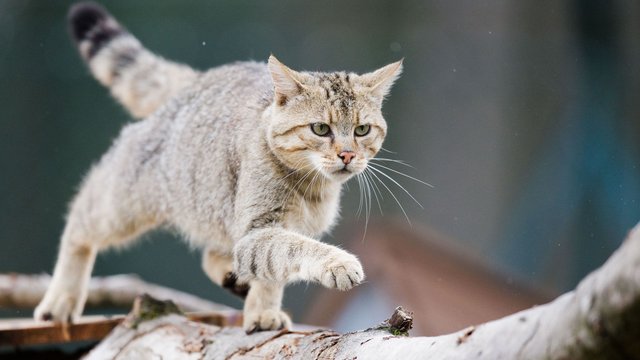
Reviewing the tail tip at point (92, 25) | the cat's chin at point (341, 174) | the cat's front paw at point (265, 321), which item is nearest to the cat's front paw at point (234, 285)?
the cat's front paw at point (265, 321)

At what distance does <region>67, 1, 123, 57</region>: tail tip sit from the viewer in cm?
262

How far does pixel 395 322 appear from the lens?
52.3 inches

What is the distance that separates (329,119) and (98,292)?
67.8 inches

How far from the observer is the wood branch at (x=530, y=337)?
73 centimetres

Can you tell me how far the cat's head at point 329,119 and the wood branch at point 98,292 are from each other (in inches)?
49.3

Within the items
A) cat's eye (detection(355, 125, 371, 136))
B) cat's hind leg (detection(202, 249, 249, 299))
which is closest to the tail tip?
cat's hind leg (detection(202, 249, 249, 299))

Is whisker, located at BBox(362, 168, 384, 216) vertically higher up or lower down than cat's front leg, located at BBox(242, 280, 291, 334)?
higher up

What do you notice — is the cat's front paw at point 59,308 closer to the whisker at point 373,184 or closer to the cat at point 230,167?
the cat at point 230,167

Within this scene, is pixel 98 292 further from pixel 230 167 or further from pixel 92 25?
pixel 230 167

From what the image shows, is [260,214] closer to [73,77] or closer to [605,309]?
[605,309]

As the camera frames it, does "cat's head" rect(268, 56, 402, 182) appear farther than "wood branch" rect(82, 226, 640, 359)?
Yes

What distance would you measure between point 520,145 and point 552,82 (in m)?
0.23

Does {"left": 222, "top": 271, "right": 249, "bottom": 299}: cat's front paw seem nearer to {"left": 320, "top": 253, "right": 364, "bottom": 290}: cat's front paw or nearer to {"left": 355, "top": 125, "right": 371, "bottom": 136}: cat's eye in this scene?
{"left": 355, "top": 125, "right": 371, "bottom": 136}: cat's eye

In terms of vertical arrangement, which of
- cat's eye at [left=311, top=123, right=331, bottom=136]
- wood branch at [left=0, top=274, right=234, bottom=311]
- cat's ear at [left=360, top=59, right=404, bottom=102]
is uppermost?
cat's ear at [left=360, top=59, right=404, bottom=102]
